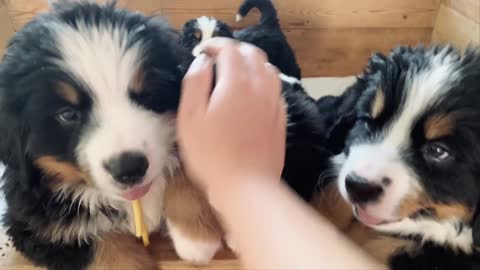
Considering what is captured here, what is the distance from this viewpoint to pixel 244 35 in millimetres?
2344

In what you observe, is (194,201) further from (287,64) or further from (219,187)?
(287,64)

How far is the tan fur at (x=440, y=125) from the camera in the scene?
4.27 feet

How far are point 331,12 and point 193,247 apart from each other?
186 cm

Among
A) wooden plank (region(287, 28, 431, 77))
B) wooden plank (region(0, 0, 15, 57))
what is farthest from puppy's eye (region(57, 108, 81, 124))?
wooden plank (region(287, 28, 431, 77))

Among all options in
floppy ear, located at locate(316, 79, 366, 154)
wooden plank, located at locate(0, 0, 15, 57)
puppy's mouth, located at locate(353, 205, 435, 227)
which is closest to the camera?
puppy's mouth, located at locate(353, 205, 435, 227)

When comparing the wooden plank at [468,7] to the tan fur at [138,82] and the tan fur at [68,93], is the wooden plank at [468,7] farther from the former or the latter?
the tan fur at [68,93]

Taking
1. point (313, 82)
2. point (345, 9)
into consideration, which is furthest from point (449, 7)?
point (313, 82)

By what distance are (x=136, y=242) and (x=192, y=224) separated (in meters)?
0.23

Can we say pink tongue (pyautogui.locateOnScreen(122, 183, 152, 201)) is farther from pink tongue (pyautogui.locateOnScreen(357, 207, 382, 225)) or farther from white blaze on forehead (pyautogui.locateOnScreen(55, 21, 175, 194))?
pink tongue (pyautogui.locateOnScreen(357, 207, 382, 225))

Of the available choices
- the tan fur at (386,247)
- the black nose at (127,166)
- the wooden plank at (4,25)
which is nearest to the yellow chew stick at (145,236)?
the black nose at (127,166)

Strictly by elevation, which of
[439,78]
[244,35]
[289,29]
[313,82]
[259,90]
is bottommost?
[313,82]

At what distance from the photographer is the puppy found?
1.19m

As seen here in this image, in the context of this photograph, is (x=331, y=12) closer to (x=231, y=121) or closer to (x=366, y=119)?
(x=366, y=119)

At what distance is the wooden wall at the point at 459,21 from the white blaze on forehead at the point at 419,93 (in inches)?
48.2
